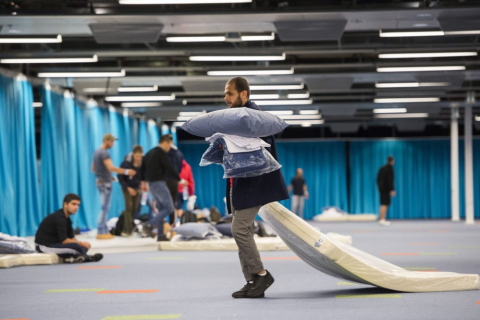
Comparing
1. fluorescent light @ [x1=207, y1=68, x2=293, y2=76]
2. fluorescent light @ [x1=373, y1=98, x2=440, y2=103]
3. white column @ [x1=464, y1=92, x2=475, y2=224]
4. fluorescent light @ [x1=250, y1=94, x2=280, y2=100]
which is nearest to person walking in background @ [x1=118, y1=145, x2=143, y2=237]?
fluorescent light @ [x1=207, y1=68, x2=293, y2=76]

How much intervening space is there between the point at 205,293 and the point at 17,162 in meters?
8.40

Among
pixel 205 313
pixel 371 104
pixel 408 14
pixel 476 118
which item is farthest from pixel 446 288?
pixel 476 118

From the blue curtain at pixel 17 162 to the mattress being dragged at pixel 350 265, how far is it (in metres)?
8.06

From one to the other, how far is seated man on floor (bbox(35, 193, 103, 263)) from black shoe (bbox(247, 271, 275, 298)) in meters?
3.36

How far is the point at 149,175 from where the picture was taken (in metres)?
10.1

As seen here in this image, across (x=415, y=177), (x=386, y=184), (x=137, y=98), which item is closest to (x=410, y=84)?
(x=386, y=184)

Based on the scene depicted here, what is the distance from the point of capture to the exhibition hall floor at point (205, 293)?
4.11 meters

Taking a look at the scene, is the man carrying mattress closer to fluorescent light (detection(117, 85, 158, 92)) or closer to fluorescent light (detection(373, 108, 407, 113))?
Answer: fluorescent light (detection(117, 85, 158, 92))

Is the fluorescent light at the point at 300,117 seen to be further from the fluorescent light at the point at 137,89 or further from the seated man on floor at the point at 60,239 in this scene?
the seated man on floor at the point at 60,239

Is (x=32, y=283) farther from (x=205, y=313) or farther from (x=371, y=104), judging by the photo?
Result: (x=371, y=104)

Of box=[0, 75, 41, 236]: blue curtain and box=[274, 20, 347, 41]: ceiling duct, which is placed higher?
box=[274, 20, 347, 41]: ceiling duct

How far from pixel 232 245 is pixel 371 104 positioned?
10.7 metres

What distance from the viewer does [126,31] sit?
31.8ft

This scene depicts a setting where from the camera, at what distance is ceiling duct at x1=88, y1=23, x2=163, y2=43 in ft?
31.4
